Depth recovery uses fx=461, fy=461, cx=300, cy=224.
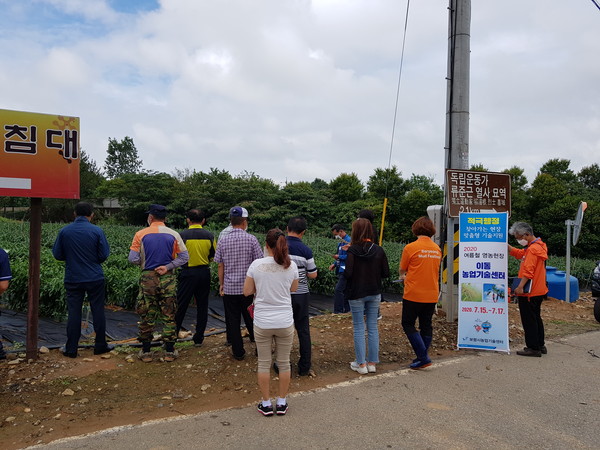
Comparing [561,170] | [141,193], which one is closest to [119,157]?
[141,193]

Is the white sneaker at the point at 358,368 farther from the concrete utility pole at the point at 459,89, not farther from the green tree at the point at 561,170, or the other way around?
the green tree at the point at 561,170

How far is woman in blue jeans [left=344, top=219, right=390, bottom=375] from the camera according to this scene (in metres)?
5.00

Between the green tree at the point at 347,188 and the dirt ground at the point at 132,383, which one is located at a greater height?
the green tree at the point at 347,188

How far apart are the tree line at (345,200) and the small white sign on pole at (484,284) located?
64.0ft

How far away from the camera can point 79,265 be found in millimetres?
5277

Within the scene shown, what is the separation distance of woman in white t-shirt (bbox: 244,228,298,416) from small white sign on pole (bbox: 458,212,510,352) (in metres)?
3.25

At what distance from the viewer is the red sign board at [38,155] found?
192 inches

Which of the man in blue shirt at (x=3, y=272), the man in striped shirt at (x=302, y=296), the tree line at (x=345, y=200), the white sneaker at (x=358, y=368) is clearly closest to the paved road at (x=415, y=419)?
the white sneaker at (x=358, y=368)

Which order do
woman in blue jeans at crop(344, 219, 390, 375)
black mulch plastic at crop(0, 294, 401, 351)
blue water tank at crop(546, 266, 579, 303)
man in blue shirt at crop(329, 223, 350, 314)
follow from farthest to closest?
blue water tank at crop(546, 266, 579, 303) → man in blue shirt at crop(329, 223, 350, 314) → black mulch plastic at crop(0, 294, 401, 351) → woman in blue jeans at crop(344, 219, 390, 375)

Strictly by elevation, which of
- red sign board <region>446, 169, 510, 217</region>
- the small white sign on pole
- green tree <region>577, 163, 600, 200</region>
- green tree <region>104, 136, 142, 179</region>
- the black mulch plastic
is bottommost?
the black mulch plastic

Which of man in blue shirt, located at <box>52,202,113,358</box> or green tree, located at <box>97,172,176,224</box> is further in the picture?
green tree, located at <box>97,172,176,224</box>

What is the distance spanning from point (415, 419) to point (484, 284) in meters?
2.94

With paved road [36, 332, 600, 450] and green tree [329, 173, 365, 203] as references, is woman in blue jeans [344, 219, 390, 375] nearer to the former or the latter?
paved road [36, 332, 600, 450]

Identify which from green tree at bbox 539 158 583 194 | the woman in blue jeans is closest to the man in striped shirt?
the woman in blue jeans
